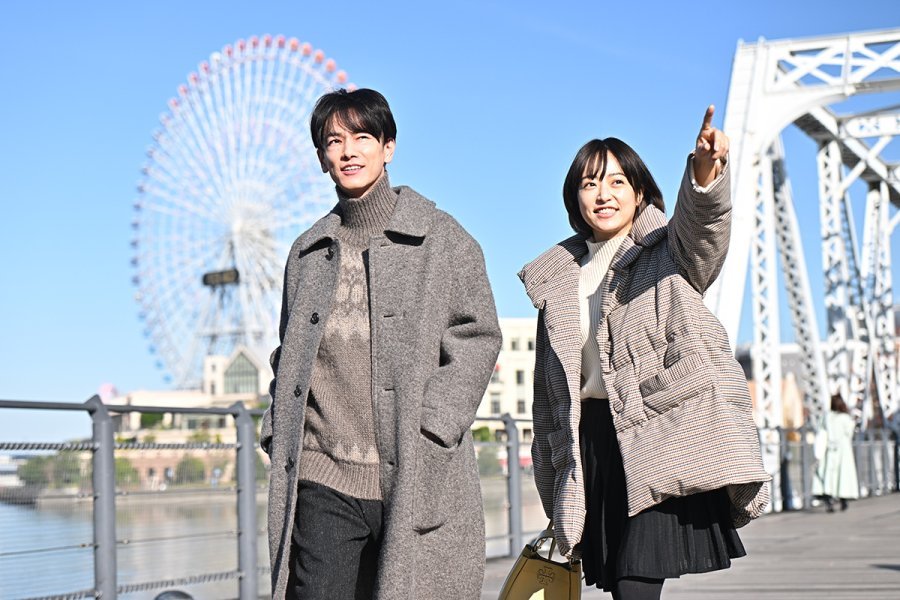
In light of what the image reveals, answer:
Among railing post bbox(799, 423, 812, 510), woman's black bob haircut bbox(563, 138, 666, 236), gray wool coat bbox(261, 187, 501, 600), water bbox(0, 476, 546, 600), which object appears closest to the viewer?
gray wool coat bbox(261, 187, 501, 600)

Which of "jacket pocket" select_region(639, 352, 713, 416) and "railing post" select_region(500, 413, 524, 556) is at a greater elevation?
"jacket pocket" select_region(639, 352, 713, 416)

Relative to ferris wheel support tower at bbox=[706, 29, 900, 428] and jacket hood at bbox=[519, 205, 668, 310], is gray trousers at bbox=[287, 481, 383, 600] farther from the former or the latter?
ferris wheel support tower at bbox=[706, 29, 900, 428]

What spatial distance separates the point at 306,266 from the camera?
3.06 m

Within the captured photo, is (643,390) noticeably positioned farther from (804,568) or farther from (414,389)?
(804,568)

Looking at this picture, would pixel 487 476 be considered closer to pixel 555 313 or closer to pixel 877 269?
pixel 555 313

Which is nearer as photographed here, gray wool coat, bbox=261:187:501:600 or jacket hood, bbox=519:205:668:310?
gray wool coat, bbox=261:187:501:600

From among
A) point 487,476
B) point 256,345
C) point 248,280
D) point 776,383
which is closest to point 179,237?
point 248,280

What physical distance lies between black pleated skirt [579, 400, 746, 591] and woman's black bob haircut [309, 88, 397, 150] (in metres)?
0.77

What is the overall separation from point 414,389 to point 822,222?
821 inches

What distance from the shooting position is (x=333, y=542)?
9.16 feet

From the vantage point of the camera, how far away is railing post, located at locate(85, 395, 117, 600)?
5816mm

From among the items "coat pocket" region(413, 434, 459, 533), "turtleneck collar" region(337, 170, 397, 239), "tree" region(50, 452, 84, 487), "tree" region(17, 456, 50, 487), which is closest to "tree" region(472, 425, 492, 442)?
"tree" region(50, 452, 84, 487)

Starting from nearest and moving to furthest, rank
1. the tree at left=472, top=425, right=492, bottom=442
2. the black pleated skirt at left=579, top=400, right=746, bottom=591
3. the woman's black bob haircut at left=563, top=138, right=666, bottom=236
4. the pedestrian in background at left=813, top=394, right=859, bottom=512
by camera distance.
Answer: the black pleated skirt at left=579, top=400, right=746, bottom=591 < the woman's black bob haircut at left=563, top=138, right=666, bottom=236 < the tree at left=472, top=425, right=492, bottom=442 < the pedestrian in background at left=813, top=394, right=859, bottom=512

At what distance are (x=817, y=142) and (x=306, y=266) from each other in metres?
20.0
